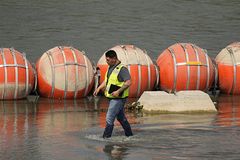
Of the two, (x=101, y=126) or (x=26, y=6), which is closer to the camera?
(x=101, y=126)

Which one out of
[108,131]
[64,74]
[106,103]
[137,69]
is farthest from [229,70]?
[108,131]

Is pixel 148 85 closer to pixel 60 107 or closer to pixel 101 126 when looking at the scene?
pixel 60 107

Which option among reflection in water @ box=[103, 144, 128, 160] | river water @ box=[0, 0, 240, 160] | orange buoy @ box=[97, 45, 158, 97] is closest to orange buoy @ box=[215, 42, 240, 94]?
river water @ box=[0, 0, 240, 160]

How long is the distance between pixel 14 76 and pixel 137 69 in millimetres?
3530

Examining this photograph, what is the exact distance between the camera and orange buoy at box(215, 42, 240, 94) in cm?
2159

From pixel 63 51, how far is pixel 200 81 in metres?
4.10

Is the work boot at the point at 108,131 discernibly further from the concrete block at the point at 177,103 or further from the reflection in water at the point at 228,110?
the concrete block at the point at 177,103

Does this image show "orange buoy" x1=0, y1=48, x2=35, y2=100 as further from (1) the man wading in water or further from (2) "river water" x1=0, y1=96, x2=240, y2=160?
(1) the man wading in water

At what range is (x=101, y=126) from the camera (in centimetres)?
1588

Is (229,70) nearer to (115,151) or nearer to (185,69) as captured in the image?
(185,69)

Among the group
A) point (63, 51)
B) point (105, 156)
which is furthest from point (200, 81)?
point (105, 156)

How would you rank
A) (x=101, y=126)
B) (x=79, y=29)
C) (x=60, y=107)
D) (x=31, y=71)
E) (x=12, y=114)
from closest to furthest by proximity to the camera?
(x=101, y=126), (x=12, y=114), (x=60, y=107), (x=31, y=71), (x=79, y=29)

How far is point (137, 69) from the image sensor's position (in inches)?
822

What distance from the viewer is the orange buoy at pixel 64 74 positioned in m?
20.5
